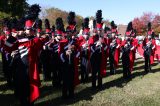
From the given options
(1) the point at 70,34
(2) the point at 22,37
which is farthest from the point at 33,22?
(1) the point at 70,34

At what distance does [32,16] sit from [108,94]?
12.2 ft

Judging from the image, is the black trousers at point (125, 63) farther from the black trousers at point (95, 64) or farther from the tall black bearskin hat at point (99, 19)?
the black trousers at point (95, 64)

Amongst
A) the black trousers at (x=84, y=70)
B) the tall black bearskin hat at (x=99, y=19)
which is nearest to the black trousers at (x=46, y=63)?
the black trousers at (x=84, y=70)

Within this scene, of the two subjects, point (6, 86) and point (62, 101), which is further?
point (6, 86)

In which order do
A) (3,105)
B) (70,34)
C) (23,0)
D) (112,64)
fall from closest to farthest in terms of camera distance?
1. (3,105)
2. (70,34)
3. (112,64)
4. (23,0)

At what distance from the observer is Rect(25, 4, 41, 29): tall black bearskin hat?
357 inches

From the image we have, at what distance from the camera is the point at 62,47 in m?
10.6

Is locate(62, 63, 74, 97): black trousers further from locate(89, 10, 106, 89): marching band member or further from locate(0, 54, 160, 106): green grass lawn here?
locate(89, 10, 106, 89): marching band member

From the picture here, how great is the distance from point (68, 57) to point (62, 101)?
124 cm

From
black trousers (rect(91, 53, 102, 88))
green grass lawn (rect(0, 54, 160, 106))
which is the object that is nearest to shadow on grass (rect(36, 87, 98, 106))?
green grass lawn (rect(0, 54, 160, 106))

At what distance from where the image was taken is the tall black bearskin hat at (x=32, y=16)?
29.8ft

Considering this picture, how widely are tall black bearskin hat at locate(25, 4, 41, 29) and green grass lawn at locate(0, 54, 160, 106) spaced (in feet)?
7.58

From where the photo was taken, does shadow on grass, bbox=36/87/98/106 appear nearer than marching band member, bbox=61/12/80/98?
Yes

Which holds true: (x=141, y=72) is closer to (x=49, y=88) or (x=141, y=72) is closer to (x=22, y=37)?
(x=49, y=88)
